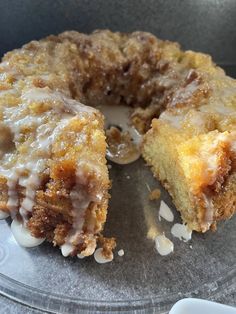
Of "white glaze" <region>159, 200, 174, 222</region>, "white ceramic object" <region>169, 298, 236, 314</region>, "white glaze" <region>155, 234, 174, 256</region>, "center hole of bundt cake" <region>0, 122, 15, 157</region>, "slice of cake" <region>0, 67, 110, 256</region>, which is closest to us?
"white ceramic object" <region>169, 298, 236, 314</region>

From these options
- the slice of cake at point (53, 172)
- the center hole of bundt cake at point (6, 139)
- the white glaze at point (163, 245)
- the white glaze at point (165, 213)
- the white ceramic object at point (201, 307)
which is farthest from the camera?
the white glaze at point (165, 213)

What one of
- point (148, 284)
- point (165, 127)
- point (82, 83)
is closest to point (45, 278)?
point (148, 284)

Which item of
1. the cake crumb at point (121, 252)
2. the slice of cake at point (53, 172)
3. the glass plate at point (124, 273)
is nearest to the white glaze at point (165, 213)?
the glass plate at point (124, 273)

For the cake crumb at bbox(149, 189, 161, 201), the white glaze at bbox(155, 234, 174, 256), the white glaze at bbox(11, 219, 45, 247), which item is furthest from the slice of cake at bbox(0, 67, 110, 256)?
the cake crumb at bbox(149, 189, 161, 201)

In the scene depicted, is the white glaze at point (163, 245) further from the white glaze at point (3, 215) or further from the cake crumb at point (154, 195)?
the white glaze at point (3, 215)

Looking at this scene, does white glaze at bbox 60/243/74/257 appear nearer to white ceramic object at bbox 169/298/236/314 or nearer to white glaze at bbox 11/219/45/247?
white glaze at bbox 11/219/45/247

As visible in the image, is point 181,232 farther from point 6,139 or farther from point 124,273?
point 6,139

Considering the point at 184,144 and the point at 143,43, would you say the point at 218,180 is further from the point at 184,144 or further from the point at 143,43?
the point at 143,43
